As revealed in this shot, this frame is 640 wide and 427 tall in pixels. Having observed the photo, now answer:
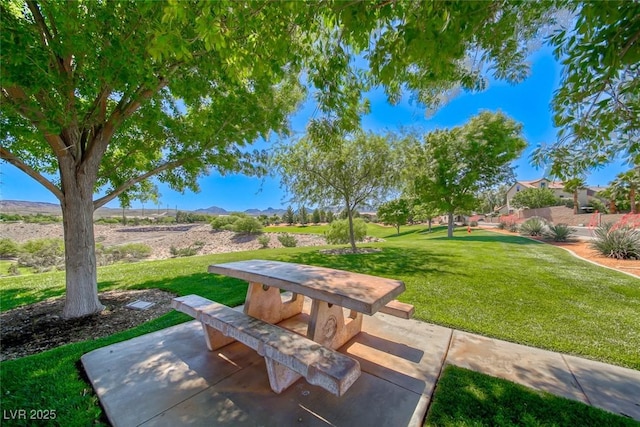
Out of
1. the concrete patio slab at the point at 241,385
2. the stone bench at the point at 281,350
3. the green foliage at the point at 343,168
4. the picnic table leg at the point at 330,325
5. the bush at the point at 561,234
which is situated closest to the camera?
the stone bench at the point at 281,350

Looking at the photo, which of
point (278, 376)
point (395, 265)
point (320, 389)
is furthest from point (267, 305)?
point (395, 265)

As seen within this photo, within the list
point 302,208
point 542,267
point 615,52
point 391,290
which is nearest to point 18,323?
point 391,290

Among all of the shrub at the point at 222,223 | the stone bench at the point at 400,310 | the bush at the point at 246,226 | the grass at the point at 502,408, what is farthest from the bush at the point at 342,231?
the shrub at the point at 222,223

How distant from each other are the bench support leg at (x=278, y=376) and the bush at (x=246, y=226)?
2452 cm

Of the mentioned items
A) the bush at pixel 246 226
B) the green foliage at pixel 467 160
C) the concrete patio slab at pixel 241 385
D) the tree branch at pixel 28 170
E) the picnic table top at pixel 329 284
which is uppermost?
the green foliage at pixel 467 160

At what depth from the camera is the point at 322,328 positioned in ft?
8.59

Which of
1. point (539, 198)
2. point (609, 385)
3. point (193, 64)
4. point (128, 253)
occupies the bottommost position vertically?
point (609, 385)

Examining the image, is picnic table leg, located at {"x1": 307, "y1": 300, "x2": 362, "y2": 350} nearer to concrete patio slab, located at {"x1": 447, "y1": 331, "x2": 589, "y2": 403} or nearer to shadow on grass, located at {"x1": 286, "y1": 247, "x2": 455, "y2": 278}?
concrete patio slab, located at {"x1": 447, "y1": 331, "x2": 589, "y2": 403}

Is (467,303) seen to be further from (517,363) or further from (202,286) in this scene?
(202,286)

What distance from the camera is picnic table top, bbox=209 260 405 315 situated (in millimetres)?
2104

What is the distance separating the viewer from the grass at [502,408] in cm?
179

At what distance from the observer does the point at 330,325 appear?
2.75 m

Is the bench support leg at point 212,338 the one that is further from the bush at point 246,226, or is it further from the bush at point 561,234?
the bush at point 246,226

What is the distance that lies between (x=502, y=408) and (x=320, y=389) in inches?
58.6
